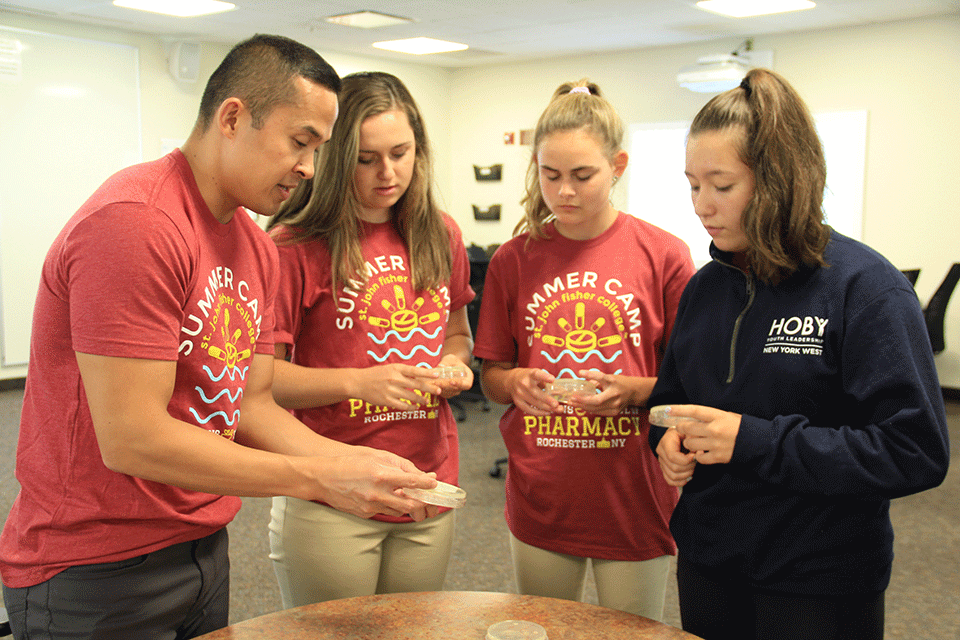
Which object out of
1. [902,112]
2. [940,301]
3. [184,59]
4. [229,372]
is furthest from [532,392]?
[184,59]

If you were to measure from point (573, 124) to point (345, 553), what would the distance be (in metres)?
1.01

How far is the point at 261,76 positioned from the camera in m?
1.29

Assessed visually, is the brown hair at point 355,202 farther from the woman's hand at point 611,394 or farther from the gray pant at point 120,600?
the gray pant at point 120,600

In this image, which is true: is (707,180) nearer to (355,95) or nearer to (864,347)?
(864,347)

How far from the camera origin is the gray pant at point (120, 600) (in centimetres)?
123

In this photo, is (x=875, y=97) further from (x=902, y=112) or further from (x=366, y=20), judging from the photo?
(x=366, y=20)

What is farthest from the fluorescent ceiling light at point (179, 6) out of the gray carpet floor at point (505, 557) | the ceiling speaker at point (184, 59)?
the gray carpet floor at point (505, 557)

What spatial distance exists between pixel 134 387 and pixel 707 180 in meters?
0.97

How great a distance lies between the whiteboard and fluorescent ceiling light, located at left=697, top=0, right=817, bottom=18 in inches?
194

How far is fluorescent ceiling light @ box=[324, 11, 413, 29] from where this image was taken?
21.8 ft

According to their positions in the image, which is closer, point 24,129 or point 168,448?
point 168,448

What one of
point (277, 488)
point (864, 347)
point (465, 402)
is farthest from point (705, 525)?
point (465, 402)

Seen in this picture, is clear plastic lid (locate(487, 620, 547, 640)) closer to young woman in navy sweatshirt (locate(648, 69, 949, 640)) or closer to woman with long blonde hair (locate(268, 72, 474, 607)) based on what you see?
young woman in navy sweatshirt (locate(648, 69, 949, 640))

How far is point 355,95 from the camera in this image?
171 centimetres
